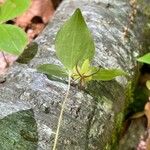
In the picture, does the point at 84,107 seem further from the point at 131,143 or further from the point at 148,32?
the point at 148,32

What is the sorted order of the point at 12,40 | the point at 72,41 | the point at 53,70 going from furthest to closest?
the point at 12,40 → the point at 53,70 → the point at 72,41

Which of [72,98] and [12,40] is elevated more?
[12,40]

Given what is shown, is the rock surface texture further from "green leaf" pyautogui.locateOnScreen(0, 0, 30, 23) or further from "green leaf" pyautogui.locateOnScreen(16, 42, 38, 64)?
"green leaf" pyautogui.locateOnScreen(0, 0, 30, 23)

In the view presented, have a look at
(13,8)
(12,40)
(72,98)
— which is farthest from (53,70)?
(13,8)

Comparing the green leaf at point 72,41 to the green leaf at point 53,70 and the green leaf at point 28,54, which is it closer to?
the green leaf at point 53,70

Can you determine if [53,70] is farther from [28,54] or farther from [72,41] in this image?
[28,54]

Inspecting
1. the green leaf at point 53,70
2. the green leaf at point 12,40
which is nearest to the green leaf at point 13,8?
the green leaf at point 12,40

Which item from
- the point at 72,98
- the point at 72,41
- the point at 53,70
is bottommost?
the point at 72,98

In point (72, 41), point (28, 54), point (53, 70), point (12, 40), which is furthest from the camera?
point (28, 54)
